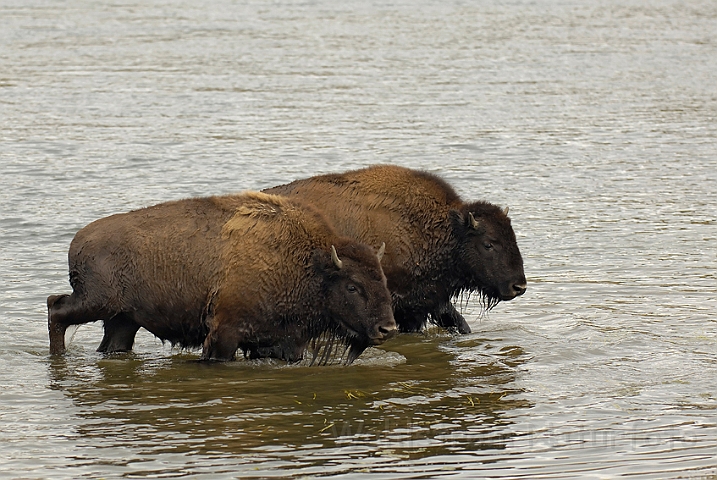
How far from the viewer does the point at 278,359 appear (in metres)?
9.88

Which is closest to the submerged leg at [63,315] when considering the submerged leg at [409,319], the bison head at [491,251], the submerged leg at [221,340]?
the submerged leg at [221,340]

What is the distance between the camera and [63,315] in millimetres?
9852

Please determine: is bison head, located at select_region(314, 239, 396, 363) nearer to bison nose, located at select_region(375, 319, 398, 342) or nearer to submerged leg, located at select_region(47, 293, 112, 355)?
bison nose, located at select_region(375, 319, 398, 342)

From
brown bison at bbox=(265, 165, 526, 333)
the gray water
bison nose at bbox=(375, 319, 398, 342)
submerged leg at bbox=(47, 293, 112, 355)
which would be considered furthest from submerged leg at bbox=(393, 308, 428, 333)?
submerged leg at bbox=(47, 293, 112, 355)

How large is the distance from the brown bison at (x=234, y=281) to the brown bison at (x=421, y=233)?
0.81m

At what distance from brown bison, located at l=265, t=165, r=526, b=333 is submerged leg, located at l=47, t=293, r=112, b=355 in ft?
6.43

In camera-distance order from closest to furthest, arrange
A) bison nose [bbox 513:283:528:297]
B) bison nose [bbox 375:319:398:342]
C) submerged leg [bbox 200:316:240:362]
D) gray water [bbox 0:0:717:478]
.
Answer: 1. gray water [bbox 0:0:717:478]
2. bison nose [bbox 375:319:398:342]
3. submerged leg [bbox 200:316:240:362]
4. bison nose [bbox 513:283:528:297]

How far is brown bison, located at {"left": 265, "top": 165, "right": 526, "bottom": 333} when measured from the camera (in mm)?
10586

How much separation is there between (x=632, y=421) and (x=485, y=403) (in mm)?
1059

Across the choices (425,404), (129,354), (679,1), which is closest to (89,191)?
(129,354)

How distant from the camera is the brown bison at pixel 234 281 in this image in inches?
373

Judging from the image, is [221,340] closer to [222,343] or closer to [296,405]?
[222,343]

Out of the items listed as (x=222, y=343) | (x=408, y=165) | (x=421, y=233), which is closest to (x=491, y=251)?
(x=421, y=233)

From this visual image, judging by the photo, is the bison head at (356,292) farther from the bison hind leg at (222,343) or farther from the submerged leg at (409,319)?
the submerged leg at (409,319)
